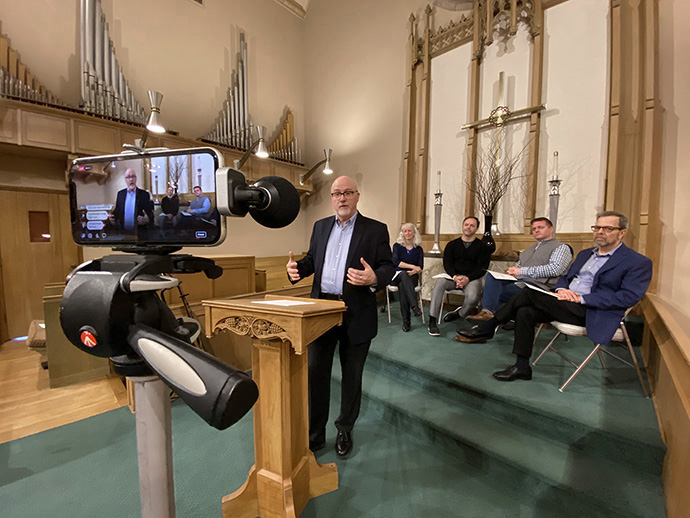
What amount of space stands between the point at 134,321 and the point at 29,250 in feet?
15.6

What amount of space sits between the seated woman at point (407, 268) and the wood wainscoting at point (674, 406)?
1.74m

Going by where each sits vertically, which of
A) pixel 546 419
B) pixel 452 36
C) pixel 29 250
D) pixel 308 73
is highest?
pixel 308 73

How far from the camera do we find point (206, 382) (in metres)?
0.31

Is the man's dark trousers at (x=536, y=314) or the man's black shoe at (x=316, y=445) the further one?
the man's dark trousers at (x=536, y=314)

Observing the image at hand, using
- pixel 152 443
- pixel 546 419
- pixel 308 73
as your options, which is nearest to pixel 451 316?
pixel 546 419

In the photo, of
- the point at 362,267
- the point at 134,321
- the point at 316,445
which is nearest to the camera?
the point at 134,321

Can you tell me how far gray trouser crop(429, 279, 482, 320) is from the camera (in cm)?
298

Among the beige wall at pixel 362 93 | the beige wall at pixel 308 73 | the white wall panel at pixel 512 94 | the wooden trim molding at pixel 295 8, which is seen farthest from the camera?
the wooden trim molding at pixel 295 8

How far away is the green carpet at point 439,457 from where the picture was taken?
1380 millimetres

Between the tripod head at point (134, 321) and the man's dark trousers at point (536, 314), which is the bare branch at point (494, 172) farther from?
the tripod head at point (134, 321)

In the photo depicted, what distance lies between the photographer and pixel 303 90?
6.13m

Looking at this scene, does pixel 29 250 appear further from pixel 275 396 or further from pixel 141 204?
pixel 141 204

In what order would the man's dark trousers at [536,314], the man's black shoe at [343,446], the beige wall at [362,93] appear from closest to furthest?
the man's black shoe at [343,446], the man's dark trousers at [536,314], the beige wall at [362,93]

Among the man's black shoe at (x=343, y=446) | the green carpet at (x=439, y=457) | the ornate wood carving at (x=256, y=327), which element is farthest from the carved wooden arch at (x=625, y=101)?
the ornate wood carving at (x=256, y=327)
